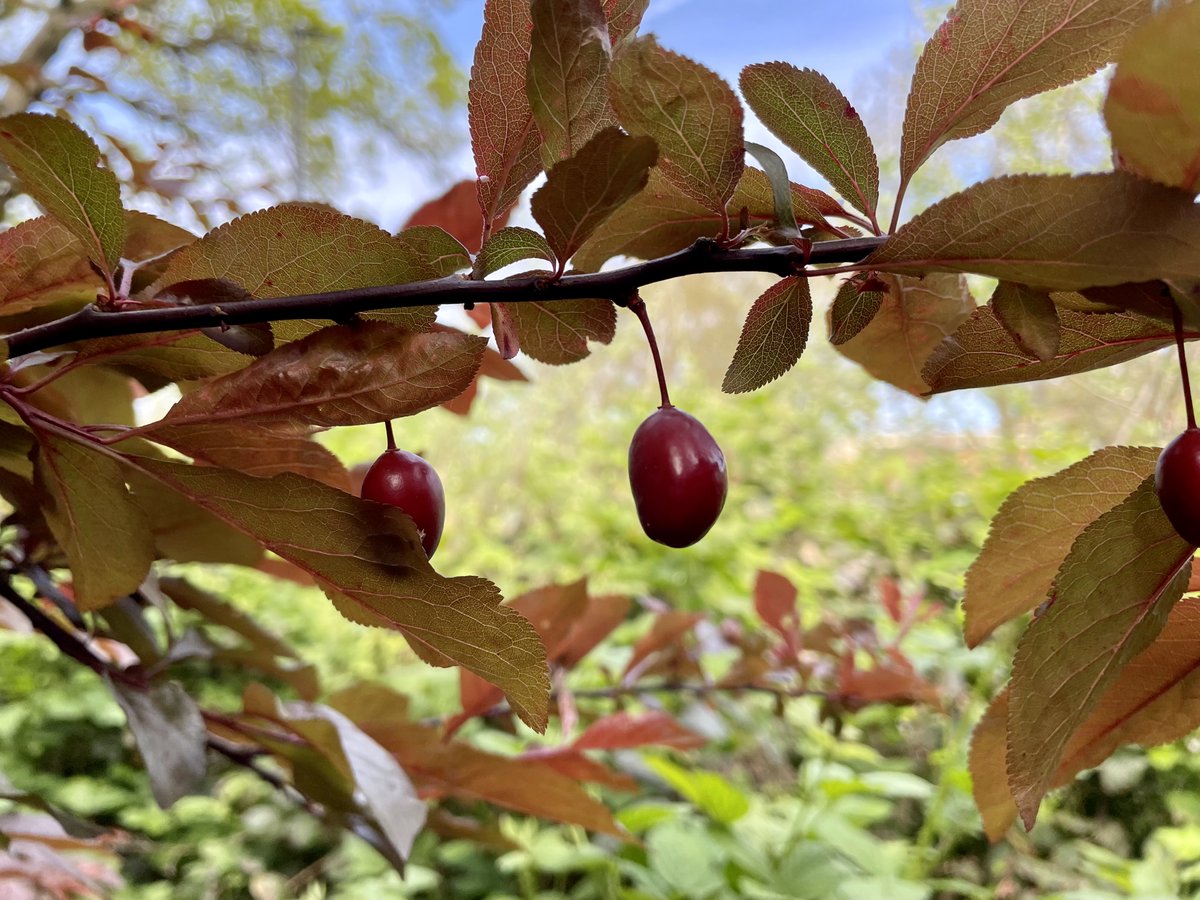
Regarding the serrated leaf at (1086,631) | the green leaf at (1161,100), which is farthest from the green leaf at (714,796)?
the green leaf at (1161,100)

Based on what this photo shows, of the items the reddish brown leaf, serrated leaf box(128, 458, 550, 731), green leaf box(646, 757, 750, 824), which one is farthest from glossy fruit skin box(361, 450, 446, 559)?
green leaf box(646, 757, 750, 824)

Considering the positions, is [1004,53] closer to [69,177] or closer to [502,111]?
[502,111]

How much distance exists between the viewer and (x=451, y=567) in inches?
75.6

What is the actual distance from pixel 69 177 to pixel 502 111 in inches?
4.6

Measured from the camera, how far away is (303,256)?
239 mm

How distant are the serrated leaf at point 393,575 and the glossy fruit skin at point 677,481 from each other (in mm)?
49

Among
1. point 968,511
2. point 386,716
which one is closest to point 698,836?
point 386,716

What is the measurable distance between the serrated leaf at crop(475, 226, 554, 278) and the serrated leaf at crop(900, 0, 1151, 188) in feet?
0.34

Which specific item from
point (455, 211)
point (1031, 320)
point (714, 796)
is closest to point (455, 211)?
point (455, 211)

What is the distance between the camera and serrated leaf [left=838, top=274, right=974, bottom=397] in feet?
0.95

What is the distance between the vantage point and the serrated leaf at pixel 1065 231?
0.19m

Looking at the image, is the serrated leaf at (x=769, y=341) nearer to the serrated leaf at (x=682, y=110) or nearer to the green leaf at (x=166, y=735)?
the serrated leaf at (x=682, y=110)

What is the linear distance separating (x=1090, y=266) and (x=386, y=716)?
50cm

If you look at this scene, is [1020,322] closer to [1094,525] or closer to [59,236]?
[1094,525]
